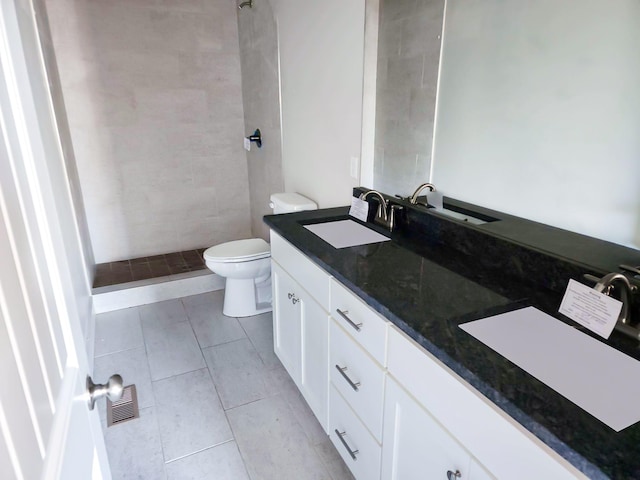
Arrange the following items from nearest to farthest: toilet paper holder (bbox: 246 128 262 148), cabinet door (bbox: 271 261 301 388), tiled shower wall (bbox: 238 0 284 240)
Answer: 1. cabinet door (bbox: 271 261 301 388)
2. tiled shower wall (bbox: 238 0 284 240)
3. toilet paper holder (bbox: 246 128 262 148)

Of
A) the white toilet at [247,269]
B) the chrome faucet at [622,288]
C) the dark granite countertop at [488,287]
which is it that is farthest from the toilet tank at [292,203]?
the chrome faucet at [622,288]

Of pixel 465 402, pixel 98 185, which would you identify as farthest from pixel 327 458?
pixel 98 185

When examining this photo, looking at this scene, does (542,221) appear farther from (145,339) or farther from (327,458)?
(145,339)

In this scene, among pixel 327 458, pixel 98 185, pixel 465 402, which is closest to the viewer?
pixel 465 402

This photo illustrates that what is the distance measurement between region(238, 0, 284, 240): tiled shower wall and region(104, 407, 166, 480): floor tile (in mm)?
1843

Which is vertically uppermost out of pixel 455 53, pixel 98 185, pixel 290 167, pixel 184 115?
pixel 455 53

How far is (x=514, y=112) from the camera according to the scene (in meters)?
1.43

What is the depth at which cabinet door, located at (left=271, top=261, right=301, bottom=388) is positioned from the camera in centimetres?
191

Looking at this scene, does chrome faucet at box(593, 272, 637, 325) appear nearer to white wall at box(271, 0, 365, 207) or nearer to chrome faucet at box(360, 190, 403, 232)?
chrome faucet at box(360, 190, 403, 232)

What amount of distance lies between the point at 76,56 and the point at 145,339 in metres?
2.25

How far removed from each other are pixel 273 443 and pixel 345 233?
974 mm

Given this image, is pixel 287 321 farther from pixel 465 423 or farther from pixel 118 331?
pixel 118 331

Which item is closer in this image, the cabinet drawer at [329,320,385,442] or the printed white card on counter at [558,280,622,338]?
the printed white card on counter at [558,280,622,338]

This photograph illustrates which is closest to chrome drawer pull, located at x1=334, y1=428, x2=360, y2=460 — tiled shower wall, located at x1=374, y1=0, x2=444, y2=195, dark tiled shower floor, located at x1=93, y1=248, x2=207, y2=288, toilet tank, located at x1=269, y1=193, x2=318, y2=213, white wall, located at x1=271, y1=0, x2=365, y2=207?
tiled shower wall, located at x1=374, y1=0, x2=444, y2=195
